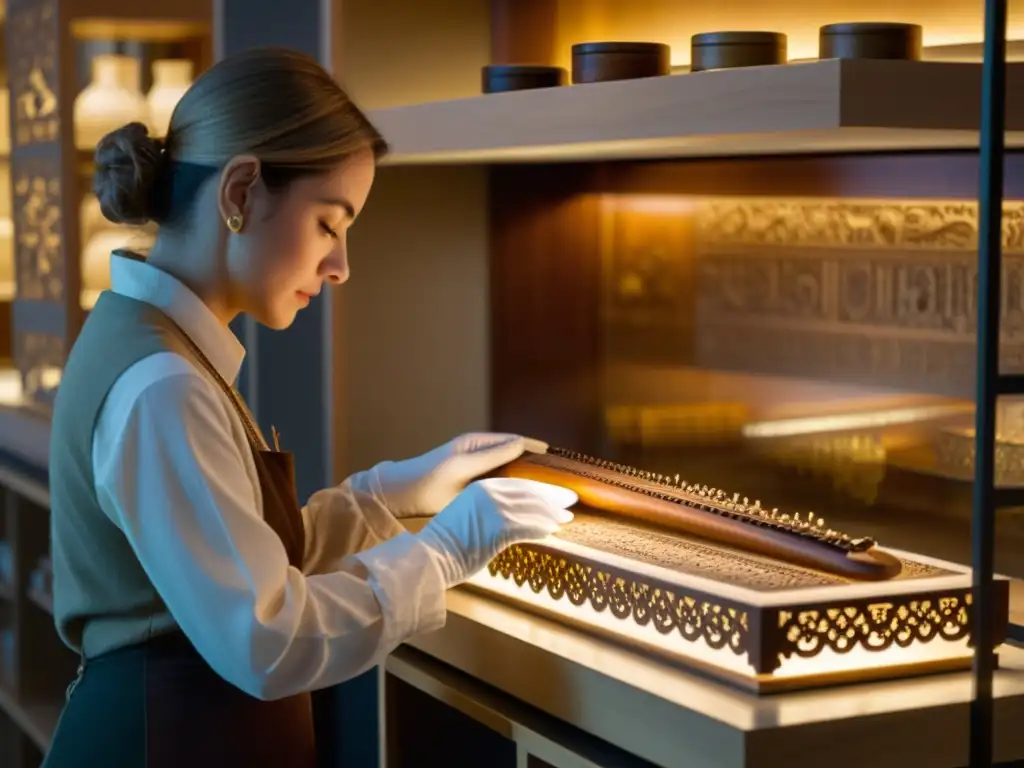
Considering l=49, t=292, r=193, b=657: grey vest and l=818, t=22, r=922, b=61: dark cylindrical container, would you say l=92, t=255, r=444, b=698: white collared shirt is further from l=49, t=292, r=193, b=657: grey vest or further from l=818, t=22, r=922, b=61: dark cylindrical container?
l=818, t=22, r=922, b=61: dark cylindrical container

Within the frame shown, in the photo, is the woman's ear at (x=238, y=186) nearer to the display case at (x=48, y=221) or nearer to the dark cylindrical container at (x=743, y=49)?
the dark cylindrical container at (x=743, y=49)

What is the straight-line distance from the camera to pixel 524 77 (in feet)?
6.14

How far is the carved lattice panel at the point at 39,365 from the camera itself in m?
3.19

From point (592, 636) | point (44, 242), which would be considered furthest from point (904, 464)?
point (44, 242)

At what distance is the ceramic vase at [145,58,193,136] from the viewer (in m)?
3.08

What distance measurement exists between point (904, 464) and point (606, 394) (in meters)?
0.68

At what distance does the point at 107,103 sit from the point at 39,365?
1.94 ft

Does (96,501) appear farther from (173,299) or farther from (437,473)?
(437,473)

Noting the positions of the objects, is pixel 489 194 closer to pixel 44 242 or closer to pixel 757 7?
pixel 757 7

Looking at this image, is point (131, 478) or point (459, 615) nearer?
point (131, 478)

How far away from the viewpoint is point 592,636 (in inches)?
60.1

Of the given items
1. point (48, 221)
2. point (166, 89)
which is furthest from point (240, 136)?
point (48, 221)

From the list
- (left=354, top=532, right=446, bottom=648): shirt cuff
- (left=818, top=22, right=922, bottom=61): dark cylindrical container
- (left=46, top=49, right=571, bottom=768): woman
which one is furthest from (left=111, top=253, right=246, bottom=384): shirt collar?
(left=818, top=22, right=922, bottom=61): dark cylindrical container

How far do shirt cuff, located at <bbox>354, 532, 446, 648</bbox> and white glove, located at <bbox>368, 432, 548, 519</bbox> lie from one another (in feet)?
1.14
